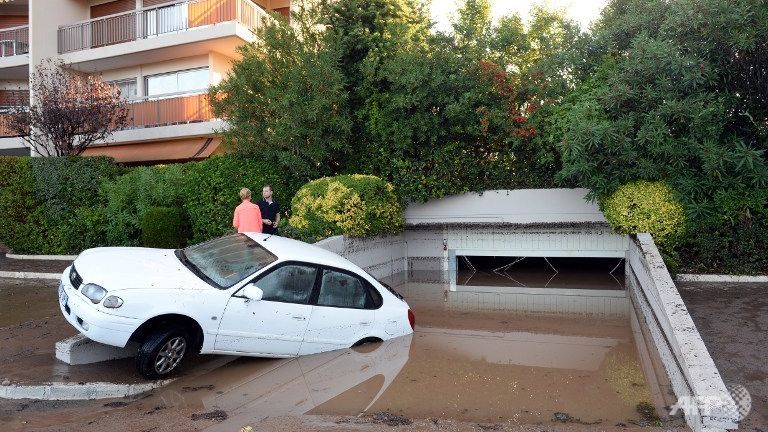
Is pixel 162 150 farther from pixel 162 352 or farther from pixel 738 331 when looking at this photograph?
pixel 738 331

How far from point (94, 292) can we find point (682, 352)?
17.8 feet

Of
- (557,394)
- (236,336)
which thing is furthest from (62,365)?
(557,394)

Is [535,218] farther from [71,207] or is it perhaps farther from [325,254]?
[71,207]

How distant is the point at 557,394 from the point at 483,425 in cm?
120

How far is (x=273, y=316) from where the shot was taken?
644cm

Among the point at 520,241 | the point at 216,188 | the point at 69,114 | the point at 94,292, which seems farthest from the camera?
the point at 69,114

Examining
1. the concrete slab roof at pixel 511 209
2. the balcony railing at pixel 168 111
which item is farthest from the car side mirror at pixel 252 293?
the balcony railing at pixel 168 111

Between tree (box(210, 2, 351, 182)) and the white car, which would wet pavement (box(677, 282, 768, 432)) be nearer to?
the white car

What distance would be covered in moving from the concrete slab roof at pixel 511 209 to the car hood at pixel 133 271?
→ 7.82 meters

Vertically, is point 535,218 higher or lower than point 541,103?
lower

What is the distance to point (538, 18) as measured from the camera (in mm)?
17641

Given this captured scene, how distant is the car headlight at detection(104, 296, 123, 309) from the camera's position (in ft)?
A: 18.3

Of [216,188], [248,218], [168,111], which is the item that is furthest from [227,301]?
[168,111]

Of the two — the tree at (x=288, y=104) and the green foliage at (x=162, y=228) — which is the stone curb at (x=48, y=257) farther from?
the tree at (x=288, y=104)
